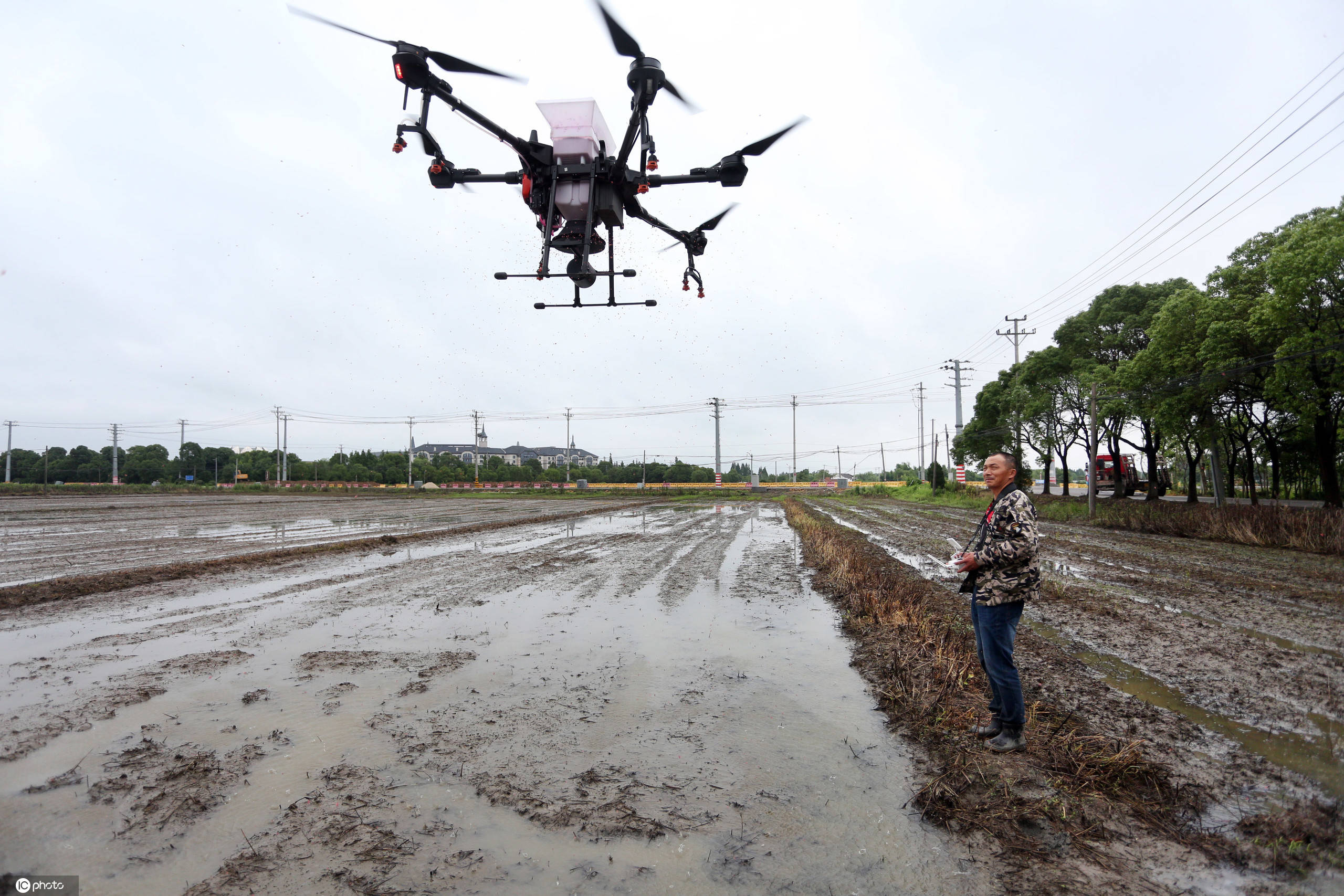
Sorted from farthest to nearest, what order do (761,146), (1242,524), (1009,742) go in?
(1242,524)
(761,146)
(1009,742)

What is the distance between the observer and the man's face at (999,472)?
4.43 meters

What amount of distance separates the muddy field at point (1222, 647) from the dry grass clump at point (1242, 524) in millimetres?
1115

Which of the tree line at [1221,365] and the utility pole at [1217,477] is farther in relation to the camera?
the utility pole at [1217,477]

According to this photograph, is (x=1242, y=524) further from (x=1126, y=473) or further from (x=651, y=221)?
(x=1126, y=473)

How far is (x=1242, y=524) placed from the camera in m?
18.3

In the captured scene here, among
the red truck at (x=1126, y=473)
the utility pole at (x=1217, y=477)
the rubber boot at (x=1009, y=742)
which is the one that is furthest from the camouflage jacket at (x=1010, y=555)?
the red truck at (x=1126, y=473)

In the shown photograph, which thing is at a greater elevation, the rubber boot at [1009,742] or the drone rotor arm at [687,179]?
the drone rotor arm at [687,179]

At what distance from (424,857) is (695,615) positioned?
5866 mm

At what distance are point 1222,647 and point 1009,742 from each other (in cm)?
484

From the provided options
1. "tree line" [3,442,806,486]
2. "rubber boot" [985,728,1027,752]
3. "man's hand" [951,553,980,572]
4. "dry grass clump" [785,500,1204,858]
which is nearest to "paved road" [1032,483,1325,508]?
"dry grass clump" [785,500,1204,858]

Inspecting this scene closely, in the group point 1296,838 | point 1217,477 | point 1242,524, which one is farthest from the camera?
point 1217,477

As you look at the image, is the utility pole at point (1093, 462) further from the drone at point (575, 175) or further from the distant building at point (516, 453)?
the distant building at point (516, 453)

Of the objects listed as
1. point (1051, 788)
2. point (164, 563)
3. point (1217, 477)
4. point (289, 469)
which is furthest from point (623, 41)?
point (289, 469)

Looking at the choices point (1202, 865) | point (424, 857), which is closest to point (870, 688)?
point (1202, 865)
